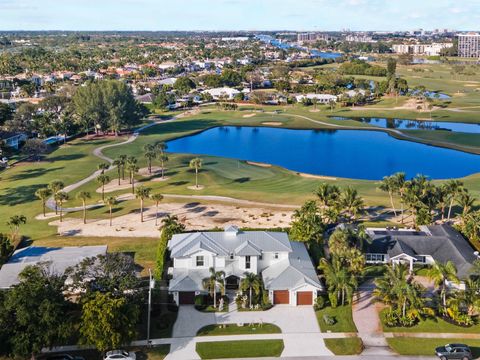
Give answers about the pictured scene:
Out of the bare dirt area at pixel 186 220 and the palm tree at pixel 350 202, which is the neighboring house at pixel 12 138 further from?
the palm tree at pixel 350 202

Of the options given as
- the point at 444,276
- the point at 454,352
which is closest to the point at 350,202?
the point at 444,276

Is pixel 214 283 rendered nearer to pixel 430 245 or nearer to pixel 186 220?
pixel 186 220

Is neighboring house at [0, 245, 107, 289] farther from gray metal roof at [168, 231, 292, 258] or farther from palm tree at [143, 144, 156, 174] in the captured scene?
palm tree at [143, 144, 156, 174]

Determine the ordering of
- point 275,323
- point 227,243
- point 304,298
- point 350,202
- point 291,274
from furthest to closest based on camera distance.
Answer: point 350,202, point 227,243, point 291,274, point 304,298, point 275,323

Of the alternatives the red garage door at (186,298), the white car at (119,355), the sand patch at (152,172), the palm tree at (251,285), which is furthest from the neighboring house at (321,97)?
the white car at (119,355)

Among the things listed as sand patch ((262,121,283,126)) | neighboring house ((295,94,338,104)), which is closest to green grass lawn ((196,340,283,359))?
sand patch ((262,121,283,126))

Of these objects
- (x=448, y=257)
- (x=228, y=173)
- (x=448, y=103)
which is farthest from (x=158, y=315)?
(x=448, y=103)
